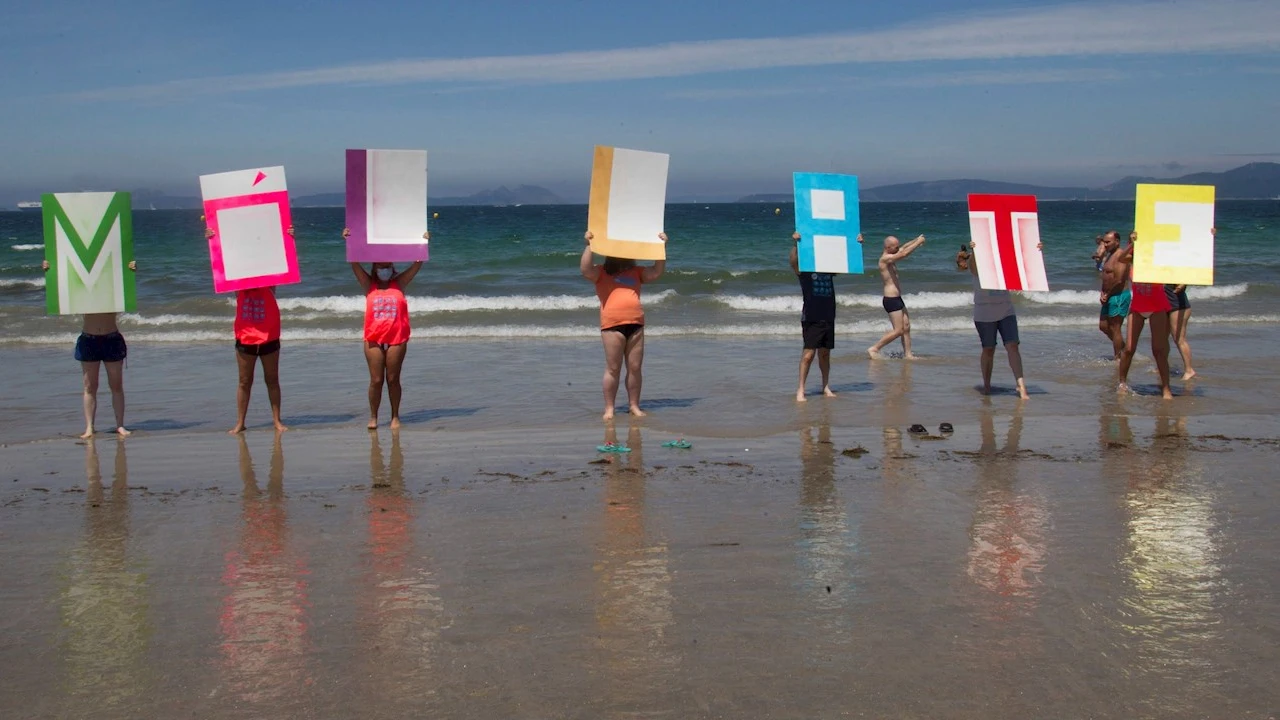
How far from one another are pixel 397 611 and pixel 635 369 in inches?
200

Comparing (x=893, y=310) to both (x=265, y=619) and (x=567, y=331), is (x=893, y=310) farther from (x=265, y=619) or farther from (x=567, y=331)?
(x=265, y=619)

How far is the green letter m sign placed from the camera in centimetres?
928

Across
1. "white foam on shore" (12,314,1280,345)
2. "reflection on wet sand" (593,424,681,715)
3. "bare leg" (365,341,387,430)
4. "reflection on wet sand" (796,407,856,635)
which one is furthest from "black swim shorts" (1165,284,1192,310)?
"bare leg" (365,341,387,430)

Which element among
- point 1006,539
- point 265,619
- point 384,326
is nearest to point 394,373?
point 384,326

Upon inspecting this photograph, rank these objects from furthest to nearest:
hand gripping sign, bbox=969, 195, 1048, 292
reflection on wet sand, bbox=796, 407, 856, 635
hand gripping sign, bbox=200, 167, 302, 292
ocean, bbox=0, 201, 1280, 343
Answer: ocean, bbox=0, 201, 1280, 343 < hand gripping sign, bbox=969, 195, 1048, 292 < hand gripping sign, bbox=200, 167, 302, 292 < reflection on wet sand, bbox=796, 407, 856, 635

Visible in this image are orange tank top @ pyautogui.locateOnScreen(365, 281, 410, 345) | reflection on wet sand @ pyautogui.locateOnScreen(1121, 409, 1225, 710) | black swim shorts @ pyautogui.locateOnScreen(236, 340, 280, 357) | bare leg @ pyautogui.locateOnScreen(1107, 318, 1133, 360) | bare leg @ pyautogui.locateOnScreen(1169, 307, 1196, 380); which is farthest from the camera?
bare leg @ pyautogui.locateOnScreen(1107, 318, 1133, 360)

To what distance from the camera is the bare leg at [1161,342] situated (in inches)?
410

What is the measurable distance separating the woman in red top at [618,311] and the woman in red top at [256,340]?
2.66m

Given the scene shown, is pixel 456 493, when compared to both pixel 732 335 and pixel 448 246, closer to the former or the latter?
pixel 732 335

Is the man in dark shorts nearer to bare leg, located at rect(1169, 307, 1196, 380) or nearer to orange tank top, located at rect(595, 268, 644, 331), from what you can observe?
orange tank top, located at rect(595, 268, 644, 331)

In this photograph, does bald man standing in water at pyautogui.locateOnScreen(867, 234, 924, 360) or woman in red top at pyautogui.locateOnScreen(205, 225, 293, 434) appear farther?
bald man standing in water at pyautogui.locateOnScreen(867, 234, 924, 360)

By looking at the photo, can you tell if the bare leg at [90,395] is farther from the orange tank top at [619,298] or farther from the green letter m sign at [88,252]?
the orange tank top at [619,298]

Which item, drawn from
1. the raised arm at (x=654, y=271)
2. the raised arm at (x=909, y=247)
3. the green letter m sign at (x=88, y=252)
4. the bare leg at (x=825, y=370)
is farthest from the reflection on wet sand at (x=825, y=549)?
the green letter m sign at (x=88, y=252)

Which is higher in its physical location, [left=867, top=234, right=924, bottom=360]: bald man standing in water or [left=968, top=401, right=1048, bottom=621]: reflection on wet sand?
[left=867, top=234, right=924, bottom=360]: bald man standing in water
